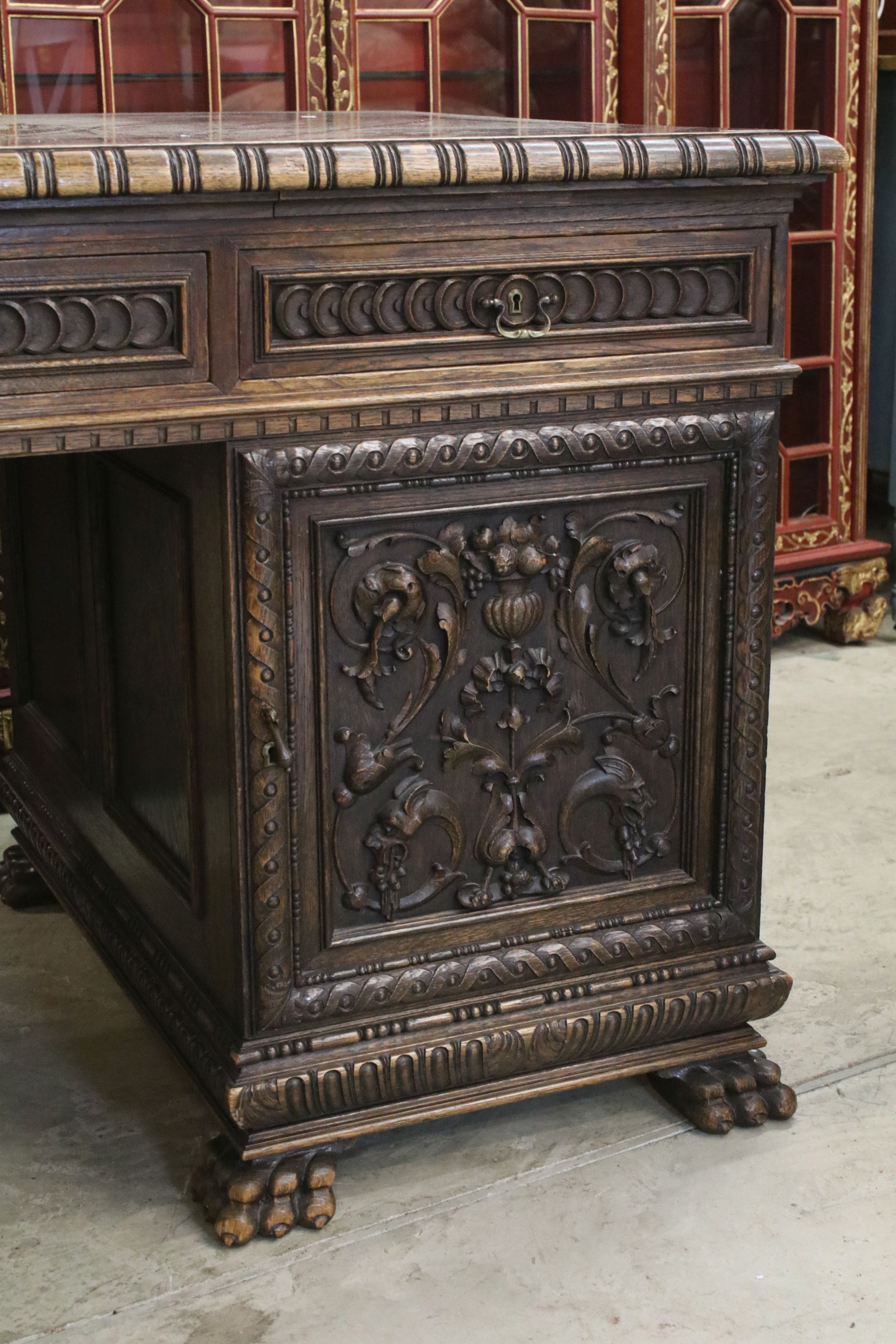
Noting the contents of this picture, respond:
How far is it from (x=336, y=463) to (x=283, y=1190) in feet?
2.30

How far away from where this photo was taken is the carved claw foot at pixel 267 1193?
5.26 ft

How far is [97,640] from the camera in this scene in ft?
6.36

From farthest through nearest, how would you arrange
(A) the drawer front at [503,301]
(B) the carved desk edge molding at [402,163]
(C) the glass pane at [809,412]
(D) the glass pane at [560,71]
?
(C) the glass pane at [809,412] < (D) the glass pane at [560,71] < (A) the drawer front at [503,301] < (B) the carved desk edge molding at [402,163]

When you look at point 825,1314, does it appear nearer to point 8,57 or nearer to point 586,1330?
point 586,1330

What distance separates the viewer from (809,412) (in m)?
3.46

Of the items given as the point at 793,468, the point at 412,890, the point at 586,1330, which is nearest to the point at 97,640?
the point at 412,890

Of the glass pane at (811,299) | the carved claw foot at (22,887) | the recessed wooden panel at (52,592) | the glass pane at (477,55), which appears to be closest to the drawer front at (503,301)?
the recessed wooden panel at (52,592)

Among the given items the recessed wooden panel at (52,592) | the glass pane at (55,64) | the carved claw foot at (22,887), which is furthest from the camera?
the glass pane at (55,64)

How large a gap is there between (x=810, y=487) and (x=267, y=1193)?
2.27 m

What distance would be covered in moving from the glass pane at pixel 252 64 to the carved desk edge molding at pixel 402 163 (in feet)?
4.22

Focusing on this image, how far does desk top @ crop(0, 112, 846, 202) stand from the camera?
1.31m

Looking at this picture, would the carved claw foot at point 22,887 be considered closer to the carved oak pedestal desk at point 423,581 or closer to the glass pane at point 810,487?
the carved oak pedestal desk at point 423,581

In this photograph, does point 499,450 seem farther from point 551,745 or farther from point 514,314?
point 551,745

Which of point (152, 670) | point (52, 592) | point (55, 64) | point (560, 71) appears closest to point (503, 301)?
point (152, 670)
